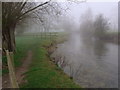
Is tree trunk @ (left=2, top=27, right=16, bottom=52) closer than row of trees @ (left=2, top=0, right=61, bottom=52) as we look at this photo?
No

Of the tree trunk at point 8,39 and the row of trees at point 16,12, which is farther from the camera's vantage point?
the tree trunk at point 8,39

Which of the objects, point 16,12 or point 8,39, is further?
point 8,39

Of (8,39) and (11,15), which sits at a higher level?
(11,15)

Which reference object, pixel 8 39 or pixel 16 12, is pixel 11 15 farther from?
pixel 8 39

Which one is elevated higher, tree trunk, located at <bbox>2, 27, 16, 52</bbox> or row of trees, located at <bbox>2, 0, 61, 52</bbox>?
row of trees, located at <bbox>2, 0, 61, 52</bbox>

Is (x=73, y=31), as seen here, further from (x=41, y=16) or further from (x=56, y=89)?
(x=56, y=89)

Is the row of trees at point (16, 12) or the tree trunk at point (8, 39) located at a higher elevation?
the row of trees at point (16, 12)

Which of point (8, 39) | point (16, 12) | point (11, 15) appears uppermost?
point (16, 12)

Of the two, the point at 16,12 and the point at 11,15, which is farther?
the point at 16,12

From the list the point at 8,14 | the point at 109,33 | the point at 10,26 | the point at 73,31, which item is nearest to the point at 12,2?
the point at 8,14

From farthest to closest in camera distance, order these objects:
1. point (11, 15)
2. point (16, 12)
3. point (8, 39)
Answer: point (8, 39), point (16, 12), point (11, 15)

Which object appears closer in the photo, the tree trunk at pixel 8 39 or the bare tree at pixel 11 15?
the bare tree at pixel 11 15

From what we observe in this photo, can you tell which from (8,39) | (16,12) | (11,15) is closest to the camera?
(11,15)

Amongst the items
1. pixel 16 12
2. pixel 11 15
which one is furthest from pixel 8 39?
pixel 16 12
